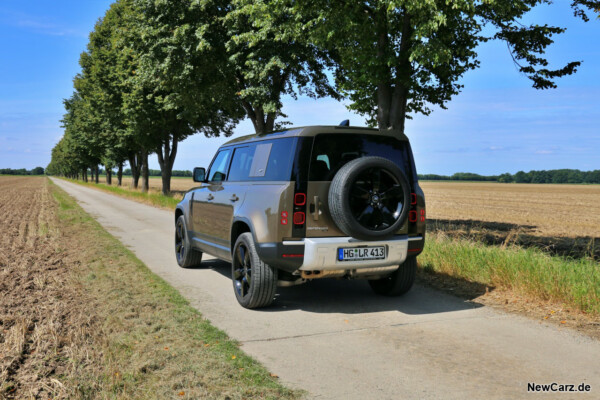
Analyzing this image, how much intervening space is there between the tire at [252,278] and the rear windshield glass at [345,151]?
117cm

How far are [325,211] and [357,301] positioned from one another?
1576 millimetres

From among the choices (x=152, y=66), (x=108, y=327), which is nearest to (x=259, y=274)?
(x=108, y=327)

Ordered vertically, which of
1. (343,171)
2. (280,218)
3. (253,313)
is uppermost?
(343,171)

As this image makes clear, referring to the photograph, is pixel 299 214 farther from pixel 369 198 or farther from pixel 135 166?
pixel 135 166

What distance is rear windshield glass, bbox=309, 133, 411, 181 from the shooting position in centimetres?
529

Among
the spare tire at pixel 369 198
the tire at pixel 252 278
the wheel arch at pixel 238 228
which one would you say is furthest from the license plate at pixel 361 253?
the wheel arch at pixel 238 228

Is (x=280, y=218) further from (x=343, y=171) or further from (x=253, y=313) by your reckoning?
(x=253, y=313)

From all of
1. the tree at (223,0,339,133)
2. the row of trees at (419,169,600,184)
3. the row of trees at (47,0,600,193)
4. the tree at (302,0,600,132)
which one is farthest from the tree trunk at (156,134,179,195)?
the row of trees at (419,169,600,184)

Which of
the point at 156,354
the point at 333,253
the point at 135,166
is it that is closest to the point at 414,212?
the point at 333,253

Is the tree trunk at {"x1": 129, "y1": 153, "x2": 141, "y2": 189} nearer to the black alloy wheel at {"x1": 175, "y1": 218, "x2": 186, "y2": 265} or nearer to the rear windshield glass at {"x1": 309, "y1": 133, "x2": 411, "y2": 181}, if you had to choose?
the black alloy wheel at {"x1": 175, "y1": 218, "x2": 186, "y2": 265}

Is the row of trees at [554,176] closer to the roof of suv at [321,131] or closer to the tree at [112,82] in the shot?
the tree at [112,82]

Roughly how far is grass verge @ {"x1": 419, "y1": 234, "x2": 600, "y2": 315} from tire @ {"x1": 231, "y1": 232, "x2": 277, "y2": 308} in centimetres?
325

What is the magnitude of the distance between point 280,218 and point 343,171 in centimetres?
86

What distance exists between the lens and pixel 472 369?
12.6ft
